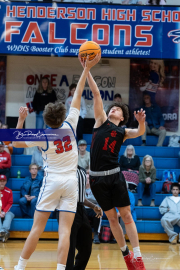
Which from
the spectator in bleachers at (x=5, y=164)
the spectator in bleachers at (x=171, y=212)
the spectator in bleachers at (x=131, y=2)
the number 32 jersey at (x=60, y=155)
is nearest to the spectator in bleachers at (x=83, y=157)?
the spectator in bleachers at (x=5, y=164)

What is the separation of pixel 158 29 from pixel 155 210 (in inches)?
177

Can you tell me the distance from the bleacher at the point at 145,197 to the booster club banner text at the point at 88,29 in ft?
9.21

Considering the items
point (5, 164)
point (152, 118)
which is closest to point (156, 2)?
point (152, 118)

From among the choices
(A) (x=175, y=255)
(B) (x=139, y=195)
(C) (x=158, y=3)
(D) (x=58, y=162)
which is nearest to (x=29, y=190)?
(B) (x=139, y=195)

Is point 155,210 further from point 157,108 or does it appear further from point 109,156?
point 109,156

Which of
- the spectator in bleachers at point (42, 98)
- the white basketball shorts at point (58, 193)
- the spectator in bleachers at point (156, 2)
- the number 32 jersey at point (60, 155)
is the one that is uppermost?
the spectator in bleachers at point (156, 2)

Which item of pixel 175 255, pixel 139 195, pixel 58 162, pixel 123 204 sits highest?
A: pixel 58 162

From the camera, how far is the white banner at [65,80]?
12148 mm

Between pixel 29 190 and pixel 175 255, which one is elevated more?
pixel 29 190

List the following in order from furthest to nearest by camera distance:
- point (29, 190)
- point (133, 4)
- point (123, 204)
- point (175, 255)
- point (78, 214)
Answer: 1. point (133, 4)
2. point (29, 190)
3. point (175, 255)
4. point (123, 204)
5. point (78, 214)

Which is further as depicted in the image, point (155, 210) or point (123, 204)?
point (155, 210)

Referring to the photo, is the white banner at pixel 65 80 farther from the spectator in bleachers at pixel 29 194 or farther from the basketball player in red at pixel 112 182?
the basketball player in red at pixel 112 182

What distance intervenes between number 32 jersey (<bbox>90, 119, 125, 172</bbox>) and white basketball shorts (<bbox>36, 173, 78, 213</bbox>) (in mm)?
724

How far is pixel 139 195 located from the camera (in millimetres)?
9398
